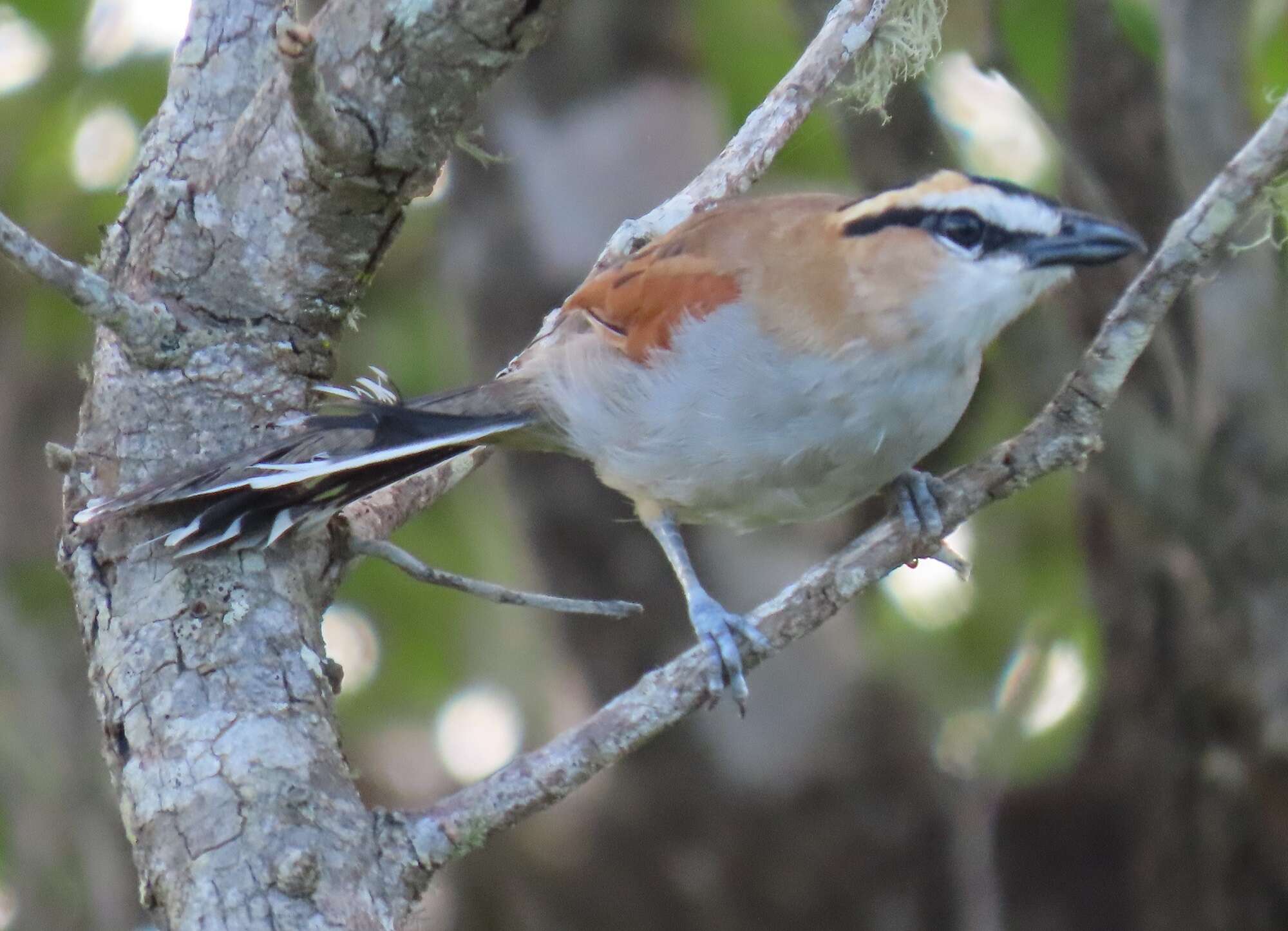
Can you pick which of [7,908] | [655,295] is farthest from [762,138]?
[7,908]

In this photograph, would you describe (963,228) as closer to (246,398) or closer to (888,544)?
(888,544)

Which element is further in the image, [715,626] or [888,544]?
[715,626]

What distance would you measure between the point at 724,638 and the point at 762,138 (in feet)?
3.24

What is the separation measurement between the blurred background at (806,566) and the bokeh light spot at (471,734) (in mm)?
25

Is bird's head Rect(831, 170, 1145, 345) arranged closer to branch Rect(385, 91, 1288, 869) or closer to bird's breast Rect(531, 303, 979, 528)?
bird's breast Rect(531, 303, 979, 528)

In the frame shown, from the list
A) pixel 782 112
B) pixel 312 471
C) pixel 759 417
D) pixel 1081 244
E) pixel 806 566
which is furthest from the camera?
pixel 806 566

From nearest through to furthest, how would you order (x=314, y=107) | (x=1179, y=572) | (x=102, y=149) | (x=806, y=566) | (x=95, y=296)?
(x=314, y=107) → (x=95, y=296) → (x=1179, y=572) → (x=102, y=149) → (x=806, y=566)

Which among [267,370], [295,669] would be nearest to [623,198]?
[267,370]

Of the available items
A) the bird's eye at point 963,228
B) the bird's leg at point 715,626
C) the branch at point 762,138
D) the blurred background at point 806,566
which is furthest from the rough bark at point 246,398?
the blurred background at point 806,566

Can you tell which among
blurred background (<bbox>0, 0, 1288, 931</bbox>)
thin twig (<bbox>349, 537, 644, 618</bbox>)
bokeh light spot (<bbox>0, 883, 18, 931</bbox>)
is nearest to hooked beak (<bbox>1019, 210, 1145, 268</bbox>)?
thin twig (<bbox>349, 537, 644, 618</bbox>)

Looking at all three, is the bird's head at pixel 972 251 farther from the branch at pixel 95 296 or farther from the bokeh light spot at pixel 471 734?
the bokeh light spot at pixel 471 734

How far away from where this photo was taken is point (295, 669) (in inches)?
91.3

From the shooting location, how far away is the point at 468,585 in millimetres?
2600

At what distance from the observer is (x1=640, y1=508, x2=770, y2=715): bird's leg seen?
7.73ft
